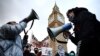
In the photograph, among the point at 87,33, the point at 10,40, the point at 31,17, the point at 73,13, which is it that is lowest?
the point at 87,33

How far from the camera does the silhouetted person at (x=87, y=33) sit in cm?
376

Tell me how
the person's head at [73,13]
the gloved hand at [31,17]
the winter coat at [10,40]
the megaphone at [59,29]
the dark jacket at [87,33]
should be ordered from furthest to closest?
the gloved hand at [31,17] → the winter coat at [10,40] → the megaphone at [59,29] → the person's head at [73,13] → the dark jacket at [87,33]

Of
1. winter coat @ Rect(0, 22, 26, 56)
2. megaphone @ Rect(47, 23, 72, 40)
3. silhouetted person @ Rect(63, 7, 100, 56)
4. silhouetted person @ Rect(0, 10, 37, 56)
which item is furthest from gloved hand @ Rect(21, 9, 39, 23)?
silhouetted person @ Rect(63, 7, 100, 56)

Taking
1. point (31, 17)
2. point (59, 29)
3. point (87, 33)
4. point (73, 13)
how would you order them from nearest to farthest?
point (87, 33)
point (73, 13)
point (59, 29)
point (31, 17)

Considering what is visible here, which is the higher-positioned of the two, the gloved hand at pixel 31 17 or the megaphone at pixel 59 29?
the gloved hand at pixel 31 17

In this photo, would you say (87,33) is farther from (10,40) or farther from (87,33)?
(10,40)

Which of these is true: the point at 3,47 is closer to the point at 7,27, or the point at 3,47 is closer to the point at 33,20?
the point at 7,27

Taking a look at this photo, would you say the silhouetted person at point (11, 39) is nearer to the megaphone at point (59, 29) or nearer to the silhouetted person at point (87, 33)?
the megaphone at point (59, 29)

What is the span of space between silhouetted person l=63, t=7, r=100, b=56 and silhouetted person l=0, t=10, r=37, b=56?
203 centimetres

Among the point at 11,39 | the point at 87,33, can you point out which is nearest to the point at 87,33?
the point at 87,33

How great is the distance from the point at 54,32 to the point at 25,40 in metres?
1.05

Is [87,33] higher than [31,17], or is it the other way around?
[31,17]

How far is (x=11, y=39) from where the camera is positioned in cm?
596

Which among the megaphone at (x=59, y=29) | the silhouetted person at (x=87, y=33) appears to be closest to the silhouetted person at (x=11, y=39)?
the megaphone at (x=59, y=29)
